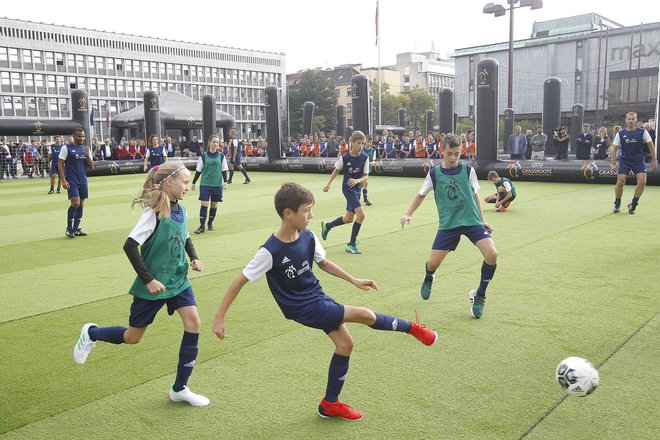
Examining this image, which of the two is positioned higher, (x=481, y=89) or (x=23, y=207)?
(x=481, y=89)

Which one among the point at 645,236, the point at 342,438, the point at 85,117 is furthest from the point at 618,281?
the point at 85,117

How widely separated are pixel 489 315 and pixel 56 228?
998cm

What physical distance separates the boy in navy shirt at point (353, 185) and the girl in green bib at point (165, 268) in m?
5.35

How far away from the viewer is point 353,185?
990cm

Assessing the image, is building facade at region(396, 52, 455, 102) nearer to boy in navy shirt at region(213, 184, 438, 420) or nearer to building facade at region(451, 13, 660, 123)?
building facade at region(451, 13, 660, 123)

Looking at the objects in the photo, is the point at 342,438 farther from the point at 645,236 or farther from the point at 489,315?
the point at 645,236

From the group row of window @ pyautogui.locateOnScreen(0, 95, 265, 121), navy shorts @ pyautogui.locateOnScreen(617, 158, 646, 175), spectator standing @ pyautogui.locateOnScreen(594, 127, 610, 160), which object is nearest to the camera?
navy shorts @ pyautogui.locateOnScreen(617, 158, 646, 175)

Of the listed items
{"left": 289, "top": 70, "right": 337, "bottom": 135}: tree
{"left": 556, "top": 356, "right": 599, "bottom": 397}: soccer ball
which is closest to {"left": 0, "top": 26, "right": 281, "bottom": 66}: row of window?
{"left": 289, "top": 70, "right": 337, "bottom": 135}: tree

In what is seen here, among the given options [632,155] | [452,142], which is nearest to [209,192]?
[452,142]

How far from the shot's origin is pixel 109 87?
78.3 meters

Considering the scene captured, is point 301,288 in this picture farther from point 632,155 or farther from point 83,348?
point 632,155

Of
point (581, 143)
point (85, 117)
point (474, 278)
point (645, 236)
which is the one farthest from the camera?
point (85, 117)

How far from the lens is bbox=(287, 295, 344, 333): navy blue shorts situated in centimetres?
369

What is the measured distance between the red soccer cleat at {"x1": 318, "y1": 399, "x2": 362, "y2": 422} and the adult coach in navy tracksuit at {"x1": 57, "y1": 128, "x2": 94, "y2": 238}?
349 inches
